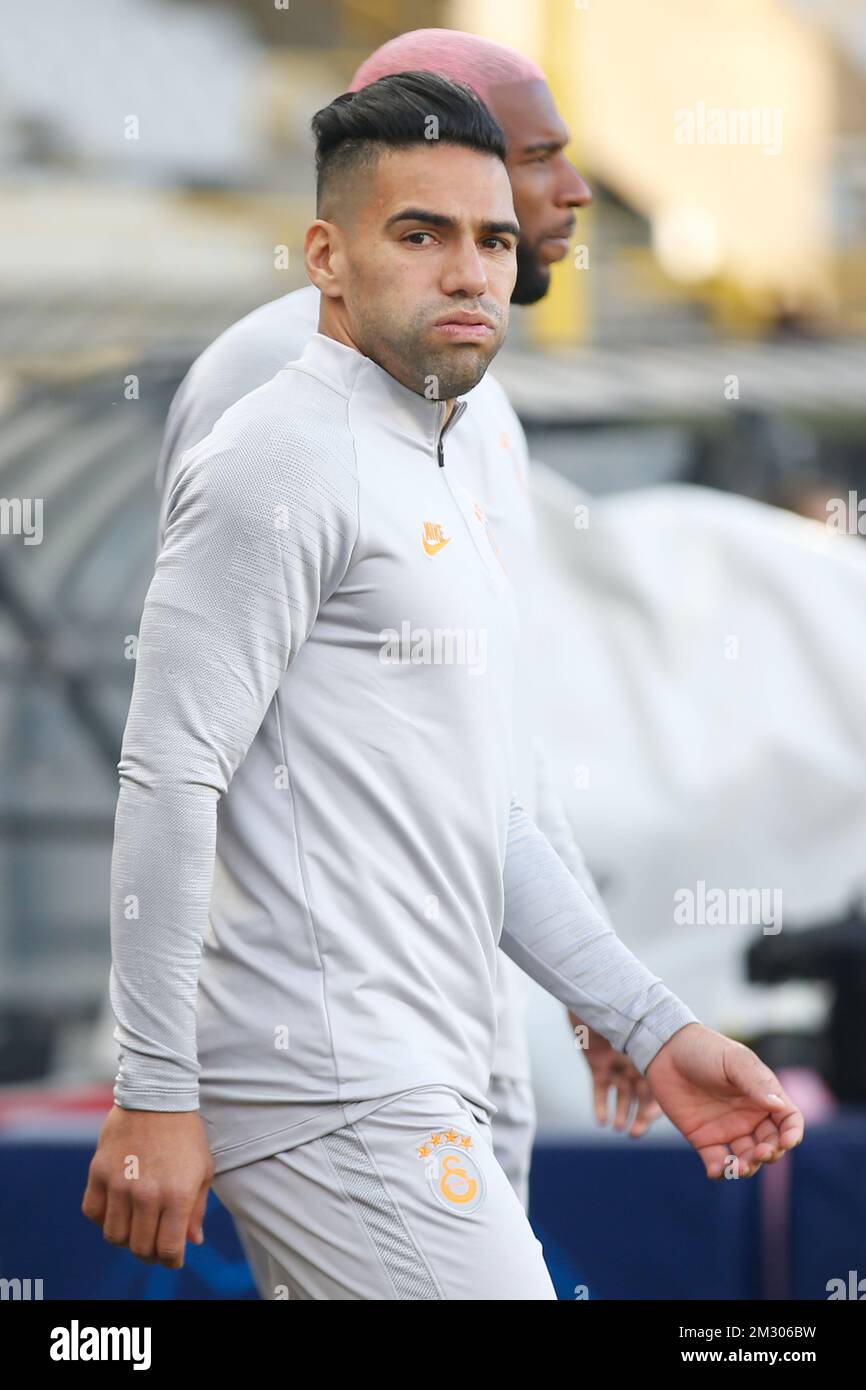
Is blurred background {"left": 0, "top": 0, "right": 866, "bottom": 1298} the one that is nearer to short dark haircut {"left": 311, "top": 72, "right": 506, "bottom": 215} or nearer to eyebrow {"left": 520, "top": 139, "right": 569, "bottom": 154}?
eyebrow {"left": 520, "top": 139, "right": 569, "bottom": 154}

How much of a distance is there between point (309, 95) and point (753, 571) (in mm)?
8867

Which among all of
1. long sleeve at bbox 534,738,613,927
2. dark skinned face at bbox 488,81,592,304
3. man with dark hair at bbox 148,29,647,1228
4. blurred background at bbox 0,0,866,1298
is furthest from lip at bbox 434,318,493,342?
blurred background at bbox 0,0,866,1298

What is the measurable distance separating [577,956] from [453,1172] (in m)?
0.38

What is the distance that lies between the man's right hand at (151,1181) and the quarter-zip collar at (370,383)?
0.73 metres

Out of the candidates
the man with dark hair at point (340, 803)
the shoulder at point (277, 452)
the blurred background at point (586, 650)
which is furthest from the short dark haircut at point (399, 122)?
the blurred background at point (586, 650)

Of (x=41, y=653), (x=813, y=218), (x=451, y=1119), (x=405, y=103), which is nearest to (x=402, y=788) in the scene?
(x=451, y=1119)

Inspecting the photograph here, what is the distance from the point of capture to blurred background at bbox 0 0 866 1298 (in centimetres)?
364

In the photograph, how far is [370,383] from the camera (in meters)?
1.91

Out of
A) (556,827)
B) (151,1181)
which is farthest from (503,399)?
(151,1181)

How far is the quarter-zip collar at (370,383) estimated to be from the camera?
6.23 feet

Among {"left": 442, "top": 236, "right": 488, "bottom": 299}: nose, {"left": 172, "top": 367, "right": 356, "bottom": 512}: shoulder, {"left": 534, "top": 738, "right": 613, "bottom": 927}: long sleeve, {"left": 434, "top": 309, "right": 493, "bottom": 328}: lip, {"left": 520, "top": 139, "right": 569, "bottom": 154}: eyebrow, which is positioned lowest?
{"left": 534, "top": 738, "right": 613, "bottom": 927}: long sleeve

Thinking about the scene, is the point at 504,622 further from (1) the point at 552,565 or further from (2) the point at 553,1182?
(1) the point at 552,565

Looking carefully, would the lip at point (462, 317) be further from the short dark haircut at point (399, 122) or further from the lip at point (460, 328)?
the short dark haircut at point (399, 122)

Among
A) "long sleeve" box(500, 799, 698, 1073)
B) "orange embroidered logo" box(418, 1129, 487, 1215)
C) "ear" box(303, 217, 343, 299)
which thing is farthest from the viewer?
"long sleeve" box(500, 799, 698, 1073)
